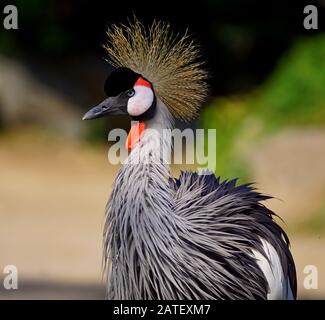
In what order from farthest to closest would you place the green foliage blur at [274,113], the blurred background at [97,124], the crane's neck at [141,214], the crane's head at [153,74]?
the green foliage blur at [274,113] < the blurred background at [97,124] < the crane's head at [153,74] < the crane's neck at [141,214]

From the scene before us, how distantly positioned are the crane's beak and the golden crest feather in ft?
0.44

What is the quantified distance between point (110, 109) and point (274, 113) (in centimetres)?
423

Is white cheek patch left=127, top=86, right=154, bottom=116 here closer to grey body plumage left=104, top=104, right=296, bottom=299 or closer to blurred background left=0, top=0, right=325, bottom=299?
grey body plumage left=104, top=104, right=296, bottom=299

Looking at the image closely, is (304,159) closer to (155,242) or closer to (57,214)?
(57,214)

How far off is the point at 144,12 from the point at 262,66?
171 centimetres

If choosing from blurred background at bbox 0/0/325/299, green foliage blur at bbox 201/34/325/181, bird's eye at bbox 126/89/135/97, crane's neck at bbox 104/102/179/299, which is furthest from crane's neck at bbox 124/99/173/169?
green foliage blur at bbox 201/34/325/181

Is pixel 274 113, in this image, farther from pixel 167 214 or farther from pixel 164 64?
pixel 167 214

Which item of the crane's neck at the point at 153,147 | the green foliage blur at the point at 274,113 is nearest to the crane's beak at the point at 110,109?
the crane's neck at the point at 153,147

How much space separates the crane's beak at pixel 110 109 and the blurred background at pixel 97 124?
1774 mm

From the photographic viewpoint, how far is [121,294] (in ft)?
10.8

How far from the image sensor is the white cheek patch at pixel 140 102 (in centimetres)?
329

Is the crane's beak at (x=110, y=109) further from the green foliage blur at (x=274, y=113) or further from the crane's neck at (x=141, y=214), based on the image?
the green foliage blur at (x=274, y=113)

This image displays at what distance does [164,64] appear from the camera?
11.3 feet

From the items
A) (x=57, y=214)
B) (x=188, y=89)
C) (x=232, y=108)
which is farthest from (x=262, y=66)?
(x=188, y=89)
